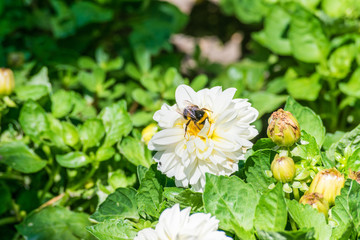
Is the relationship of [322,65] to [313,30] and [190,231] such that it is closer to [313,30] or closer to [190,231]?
[313,30]

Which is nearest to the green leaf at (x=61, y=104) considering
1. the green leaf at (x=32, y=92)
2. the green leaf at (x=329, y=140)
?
the green leaf at (x=32, y=92)

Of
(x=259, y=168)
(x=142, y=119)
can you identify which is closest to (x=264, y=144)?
(x=259, y=168)

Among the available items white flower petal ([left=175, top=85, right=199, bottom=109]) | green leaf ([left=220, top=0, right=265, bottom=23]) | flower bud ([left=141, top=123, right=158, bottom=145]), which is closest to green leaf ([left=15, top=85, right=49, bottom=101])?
flower bud ([left=141, top=123, right=158, bottom=145])

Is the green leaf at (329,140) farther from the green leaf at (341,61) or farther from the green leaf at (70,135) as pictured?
the green leaf at (70,135)

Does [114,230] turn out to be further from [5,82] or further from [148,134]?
[5,82]

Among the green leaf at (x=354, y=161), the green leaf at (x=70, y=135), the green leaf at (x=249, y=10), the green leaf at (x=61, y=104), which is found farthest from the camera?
the green leaf at (x=249, y=10)

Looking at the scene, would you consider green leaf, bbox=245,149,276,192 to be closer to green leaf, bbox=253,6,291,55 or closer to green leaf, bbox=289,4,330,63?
green leaf, bbox=289,4,330,63
